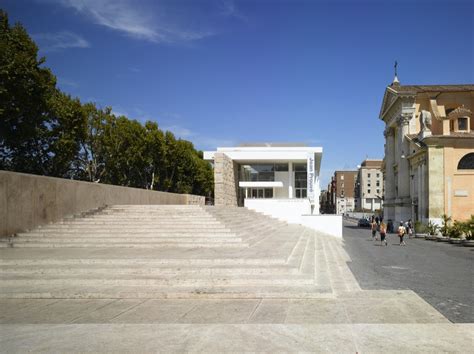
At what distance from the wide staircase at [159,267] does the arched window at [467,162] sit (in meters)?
34.9

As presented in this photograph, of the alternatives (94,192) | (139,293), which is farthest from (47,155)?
(139,293)

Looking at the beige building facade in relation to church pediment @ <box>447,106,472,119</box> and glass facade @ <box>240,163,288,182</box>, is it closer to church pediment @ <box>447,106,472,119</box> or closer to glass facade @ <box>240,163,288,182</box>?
church pediment @ <box>447,106,472,119</box>

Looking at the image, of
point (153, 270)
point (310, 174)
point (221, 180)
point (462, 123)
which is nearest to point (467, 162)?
point (462, 123)

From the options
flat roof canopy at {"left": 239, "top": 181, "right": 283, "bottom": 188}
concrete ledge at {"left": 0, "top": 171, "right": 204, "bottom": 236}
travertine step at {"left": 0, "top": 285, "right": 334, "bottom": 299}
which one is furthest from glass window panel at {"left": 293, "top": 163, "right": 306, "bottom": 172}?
travertine step at {"left": 0, "top": 285, "right": 334, "bottom": 299}

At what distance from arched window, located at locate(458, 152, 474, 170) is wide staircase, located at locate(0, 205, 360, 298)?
3493 centimetres

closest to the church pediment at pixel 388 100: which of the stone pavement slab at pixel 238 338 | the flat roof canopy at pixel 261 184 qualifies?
the flat roof canopy at pixel 261 184

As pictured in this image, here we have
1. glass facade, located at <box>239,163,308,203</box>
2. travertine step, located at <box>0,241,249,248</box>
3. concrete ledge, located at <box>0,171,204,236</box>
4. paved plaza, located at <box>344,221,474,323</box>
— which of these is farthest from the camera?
glass facade, located at <box>239,163,308,203</box>

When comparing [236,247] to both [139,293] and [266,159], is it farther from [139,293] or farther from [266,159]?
[266,159]

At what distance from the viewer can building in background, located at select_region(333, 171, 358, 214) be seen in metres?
152

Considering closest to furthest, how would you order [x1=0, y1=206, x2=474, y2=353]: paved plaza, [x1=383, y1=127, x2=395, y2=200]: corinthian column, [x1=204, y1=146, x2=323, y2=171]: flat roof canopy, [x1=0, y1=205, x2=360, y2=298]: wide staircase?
[x1=0, y1=206, x2=474, y2=353]: paved plaza → [x1=0, y1=205, x2=360, y2=298]: wide staircase → [x1=204, y1=146, x2=323, y2=171]: flat roof canopy → [x1=383, y1=127, x2=395, y2=200]: corinthian column

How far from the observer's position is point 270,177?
5184 centimetres

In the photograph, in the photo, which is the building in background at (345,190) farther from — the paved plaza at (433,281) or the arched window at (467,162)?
the paved plaza at (433,281)

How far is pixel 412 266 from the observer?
52.9 ft

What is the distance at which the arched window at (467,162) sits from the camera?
144 ft
